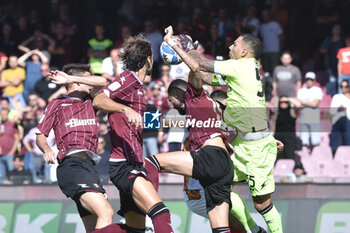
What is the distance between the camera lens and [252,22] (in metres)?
16.2

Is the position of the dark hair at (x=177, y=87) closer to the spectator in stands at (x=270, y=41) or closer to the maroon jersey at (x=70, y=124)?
the maroon jersey at (x=70, y=124)

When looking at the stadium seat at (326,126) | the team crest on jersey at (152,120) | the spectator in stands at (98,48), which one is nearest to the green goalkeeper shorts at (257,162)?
the team crest on jersey at (152,120)

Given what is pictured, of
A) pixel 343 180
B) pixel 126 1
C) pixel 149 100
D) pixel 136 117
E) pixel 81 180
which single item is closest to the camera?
pixel 136 117

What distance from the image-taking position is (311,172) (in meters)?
11.6

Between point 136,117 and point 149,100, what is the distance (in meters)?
6.38

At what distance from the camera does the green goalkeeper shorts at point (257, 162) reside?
8312 millimetres

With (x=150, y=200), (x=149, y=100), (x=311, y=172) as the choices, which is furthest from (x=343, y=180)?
(x=150, y=200)

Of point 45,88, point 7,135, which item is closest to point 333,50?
point 45,88

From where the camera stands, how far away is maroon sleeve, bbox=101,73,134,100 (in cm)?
768

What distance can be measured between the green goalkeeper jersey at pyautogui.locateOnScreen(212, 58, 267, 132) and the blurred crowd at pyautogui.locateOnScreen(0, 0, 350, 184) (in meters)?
3.16

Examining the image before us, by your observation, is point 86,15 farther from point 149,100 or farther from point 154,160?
point 154,160

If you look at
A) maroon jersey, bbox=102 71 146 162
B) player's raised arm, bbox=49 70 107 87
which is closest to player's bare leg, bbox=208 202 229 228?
maroon jersey, bbox=102 71 146 162

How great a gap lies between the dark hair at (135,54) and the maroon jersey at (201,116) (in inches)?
26.9

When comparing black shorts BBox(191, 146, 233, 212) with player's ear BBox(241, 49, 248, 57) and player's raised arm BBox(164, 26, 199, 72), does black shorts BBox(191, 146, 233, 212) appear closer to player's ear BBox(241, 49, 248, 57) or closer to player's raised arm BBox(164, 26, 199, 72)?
player's raised arm BBox(164, 26, 199, 72)
